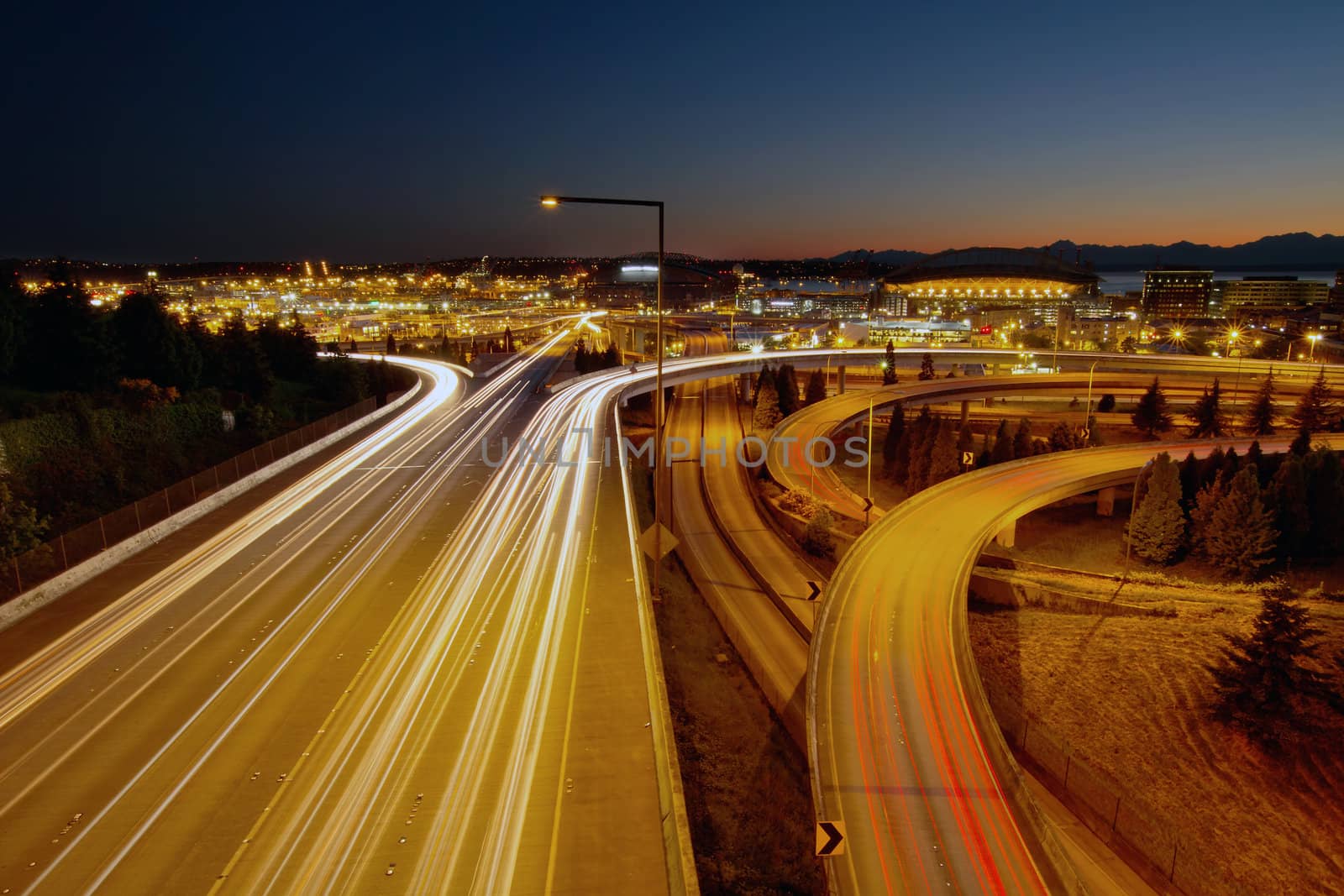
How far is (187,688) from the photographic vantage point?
10.9 m

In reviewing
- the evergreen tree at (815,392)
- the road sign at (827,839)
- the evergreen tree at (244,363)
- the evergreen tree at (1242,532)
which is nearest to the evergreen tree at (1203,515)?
the evergreen tree at (1242,532)

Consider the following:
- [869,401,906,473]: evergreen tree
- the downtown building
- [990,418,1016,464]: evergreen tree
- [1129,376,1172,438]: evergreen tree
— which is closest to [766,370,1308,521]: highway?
[869,401,906,473]: evergreen tree

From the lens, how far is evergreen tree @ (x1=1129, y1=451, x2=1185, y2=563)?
25.9m

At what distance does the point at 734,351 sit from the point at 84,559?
6099 centimetres

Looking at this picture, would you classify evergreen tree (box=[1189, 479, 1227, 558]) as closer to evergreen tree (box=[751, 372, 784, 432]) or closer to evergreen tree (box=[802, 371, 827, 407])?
evergreen tree (box=[751, 372, 784, 432])

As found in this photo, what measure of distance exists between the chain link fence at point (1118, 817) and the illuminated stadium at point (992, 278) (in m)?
129

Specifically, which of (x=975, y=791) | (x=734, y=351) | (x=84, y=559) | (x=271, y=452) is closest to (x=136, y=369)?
(x=271, y=452)

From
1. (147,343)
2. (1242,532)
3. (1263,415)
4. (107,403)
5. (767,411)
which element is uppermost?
(147,343)

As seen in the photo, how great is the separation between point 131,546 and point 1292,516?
35.5 metres

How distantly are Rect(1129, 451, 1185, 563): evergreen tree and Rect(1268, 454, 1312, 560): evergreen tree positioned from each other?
2913 mm

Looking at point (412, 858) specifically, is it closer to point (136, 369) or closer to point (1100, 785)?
point (1100, 785)

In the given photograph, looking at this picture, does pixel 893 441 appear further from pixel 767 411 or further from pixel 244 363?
pixel 244 363

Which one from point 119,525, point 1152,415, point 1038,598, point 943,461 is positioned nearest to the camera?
point 119,525

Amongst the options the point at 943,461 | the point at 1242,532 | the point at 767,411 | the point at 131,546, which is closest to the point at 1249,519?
the point at 1242,532
